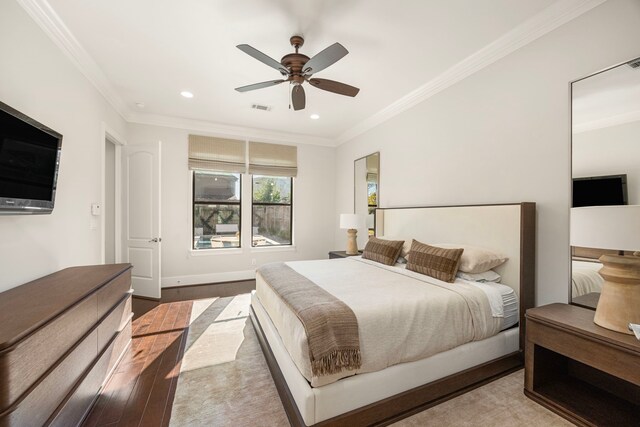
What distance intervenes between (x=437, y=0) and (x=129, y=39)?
8.88ft

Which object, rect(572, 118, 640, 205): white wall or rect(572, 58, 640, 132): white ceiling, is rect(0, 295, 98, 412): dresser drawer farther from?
rect(572, 58, 640, 132): white ceiling

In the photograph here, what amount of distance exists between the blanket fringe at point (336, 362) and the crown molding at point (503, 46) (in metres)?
2.93

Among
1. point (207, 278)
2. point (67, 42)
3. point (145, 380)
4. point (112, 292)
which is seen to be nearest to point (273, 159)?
point (207, 278)

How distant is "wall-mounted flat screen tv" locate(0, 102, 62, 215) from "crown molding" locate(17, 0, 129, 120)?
912 mm

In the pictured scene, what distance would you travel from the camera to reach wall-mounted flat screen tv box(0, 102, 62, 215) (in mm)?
1532

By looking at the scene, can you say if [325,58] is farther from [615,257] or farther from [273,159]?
[273,159]

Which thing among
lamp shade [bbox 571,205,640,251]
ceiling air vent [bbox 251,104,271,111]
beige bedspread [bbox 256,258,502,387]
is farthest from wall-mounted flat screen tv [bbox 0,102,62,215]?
lamp shade [bbox 571,205,640,251]

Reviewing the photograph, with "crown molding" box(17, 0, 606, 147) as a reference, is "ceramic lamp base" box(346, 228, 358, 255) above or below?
below

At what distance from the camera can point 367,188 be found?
462 centimetres

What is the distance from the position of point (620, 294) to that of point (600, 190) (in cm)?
75

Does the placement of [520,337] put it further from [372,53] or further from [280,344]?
[372,53]

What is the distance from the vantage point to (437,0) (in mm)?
1951

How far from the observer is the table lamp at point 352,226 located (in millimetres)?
4340

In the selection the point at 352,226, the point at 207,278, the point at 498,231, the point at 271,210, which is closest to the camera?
the point at 498,231
